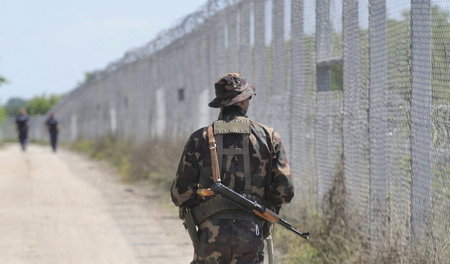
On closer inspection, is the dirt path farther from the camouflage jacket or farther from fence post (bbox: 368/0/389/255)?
the camouflage jacket

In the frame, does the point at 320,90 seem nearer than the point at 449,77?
No

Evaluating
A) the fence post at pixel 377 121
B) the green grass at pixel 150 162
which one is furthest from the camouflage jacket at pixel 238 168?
the green grass at pixel 150 162

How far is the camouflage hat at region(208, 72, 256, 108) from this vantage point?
518 cm

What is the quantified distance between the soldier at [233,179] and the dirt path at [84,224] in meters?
3.68

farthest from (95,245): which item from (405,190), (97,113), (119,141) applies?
(97,113)

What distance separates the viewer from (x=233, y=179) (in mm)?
5078

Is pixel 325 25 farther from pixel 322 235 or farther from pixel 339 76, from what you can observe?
pixel 322 235

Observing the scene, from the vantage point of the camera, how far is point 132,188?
55.1 feet

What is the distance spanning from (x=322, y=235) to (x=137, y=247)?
2427 mm

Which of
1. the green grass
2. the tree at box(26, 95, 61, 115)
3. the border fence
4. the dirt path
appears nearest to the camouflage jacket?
the border fence

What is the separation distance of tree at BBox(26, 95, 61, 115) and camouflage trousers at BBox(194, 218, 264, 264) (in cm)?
8866

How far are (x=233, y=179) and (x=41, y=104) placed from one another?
92.6 metres

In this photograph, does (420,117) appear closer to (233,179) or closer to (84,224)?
(233,179)

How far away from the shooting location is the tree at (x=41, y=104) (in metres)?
94.2
